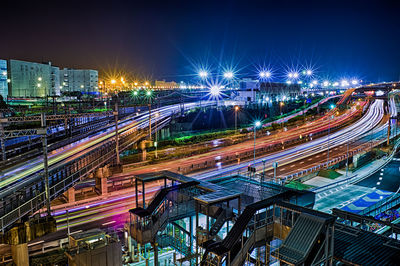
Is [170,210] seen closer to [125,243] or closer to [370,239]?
[125,243]

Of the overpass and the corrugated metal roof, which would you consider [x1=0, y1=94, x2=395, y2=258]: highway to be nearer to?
the overpass

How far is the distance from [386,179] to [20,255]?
2878cm

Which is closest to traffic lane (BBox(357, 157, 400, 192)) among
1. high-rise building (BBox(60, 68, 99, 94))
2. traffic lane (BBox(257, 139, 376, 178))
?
traffic lane (BBox(257, 139, 376, 178))

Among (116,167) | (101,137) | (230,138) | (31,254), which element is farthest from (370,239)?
(230,138)

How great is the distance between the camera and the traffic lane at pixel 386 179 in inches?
1062

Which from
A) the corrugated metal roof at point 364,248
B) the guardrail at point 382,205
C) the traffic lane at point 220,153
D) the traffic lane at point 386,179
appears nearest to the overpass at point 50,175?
the traffic lane at point 220,153

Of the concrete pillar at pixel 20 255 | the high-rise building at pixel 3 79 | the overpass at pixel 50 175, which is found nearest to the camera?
the overpass at pixel 50 175

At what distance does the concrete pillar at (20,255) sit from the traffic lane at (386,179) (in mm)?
24965

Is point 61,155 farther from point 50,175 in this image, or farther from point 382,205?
point 382,205

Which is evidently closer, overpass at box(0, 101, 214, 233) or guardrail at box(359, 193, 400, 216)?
overpass at box(0, 101, 214, 233)

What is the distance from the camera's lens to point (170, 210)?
1417cm

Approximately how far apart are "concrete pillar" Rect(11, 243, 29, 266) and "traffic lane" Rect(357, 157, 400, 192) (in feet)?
81.9

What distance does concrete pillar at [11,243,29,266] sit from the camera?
1444 centimetres

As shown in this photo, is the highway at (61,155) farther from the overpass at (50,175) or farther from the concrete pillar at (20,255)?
the concrete pillar at (20,255)
